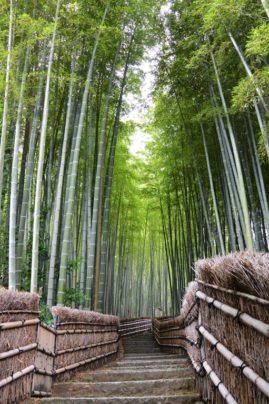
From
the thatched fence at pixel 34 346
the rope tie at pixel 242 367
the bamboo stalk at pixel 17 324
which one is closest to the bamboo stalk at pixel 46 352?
the thatched fence at pixel 34 346

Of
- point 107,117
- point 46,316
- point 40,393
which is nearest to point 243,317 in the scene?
point 40,393

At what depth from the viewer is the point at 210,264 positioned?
1.96 m

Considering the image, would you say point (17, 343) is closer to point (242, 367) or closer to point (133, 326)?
point (242, 367)

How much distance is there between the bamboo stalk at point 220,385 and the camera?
1.61 metres

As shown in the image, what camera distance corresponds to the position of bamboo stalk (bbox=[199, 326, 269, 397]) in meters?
1.19

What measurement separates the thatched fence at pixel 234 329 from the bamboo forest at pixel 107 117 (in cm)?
235

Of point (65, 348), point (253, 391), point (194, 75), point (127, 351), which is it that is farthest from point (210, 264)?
point (127, 351)

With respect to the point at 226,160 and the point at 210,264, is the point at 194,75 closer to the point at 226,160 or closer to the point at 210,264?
the point at 226,160

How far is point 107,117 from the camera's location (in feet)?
20.1

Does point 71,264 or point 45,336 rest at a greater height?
point 71,264

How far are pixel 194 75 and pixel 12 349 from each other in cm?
548

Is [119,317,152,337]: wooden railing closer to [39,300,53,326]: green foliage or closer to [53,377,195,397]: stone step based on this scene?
[39,300,53,326]: green foliage

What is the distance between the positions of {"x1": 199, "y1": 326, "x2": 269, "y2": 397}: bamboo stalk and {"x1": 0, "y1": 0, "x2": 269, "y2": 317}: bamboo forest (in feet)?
8.21

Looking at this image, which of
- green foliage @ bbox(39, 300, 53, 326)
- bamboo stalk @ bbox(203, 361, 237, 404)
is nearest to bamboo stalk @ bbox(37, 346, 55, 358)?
green foliage @ bbox(39, 300, 53, 326)
